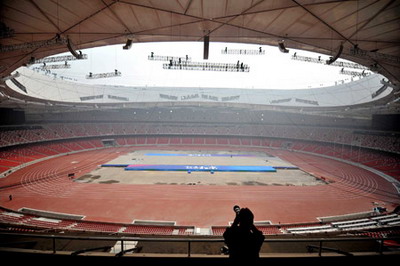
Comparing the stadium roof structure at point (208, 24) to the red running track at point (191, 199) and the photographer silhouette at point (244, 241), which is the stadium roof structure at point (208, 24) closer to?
the photographer silhouette at point (244, 241)

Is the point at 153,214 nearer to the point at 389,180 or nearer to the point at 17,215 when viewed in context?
the point at 17,215

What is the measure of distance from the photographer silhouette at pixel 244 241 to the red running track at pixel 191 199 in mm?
12940

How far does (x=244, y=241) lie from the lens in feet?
7.73

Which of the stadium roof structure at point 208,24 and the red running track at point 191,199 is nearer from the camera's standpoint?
the stadium roof structure at point 208,24

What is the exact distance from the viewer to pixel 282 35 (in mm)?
10039

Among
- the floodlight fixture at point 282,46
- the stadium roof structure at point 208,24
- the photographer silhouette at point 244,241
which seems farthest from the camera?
the floodlight fixture at point 282,46

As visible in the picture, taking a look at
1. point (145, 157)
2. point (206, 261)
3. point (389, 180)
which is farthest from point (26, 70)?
point (389, 180)

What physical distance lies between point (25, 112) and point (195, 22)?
50.4 meters

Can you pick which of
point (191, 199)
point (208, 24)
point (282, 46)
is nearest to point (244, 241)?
point (208, 24)

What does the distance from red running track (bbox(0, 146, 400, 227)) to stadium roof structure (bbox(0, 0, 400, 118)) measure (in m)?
12.6

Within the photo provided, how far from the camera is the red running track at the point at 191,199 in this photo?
15.8 metres

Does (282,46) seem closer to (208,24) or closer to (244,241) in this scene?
(208,24)

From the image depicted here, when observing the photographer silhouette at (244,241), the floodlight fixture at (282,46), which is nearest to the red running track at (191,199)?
the floodlight fixture at (282,46)

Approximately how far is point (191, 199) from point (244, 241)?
1755cm
